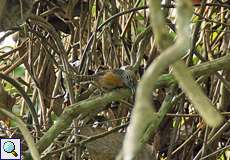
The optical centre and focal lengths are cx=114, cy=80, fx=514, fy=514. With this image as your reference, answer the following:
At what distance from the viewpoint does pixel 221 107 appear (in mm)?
1146

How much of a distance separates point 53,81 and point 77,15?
21 cm

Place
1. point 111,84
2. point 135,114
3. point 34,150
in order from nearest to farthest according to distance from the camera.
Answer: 1. point 135,114
2. point 34,150
3. point 111,84

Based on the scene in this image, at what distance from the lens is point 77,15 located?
1.18 meters

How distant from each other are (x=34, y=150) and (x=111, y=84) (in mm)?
321

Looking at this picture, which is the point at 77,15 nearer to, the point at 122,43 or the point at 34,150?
the point at 122,43

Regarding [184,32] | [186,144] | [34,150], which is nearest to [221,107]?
[186,144]

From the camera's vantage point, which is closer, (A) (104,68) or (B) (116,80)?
(B) (116,80)

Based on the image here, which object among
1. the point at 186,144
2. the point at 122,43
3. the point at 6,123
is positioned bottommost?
the point at 186,144

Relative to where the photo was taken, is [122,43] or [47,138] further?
[122,43]

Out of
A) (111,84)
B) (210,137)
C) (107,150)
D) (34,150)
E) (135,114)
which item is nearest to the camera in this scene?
(135,114)

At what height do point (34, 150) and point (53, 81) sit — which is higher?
point (53, 81)

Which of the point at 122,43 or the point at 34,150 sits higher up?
the point at 122,43

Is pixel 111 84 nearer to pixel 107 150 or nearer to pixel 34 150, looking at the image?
pixel 107 150

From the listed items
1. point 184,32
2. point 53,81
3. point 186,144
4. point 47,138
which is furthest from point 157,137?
point 184,32
